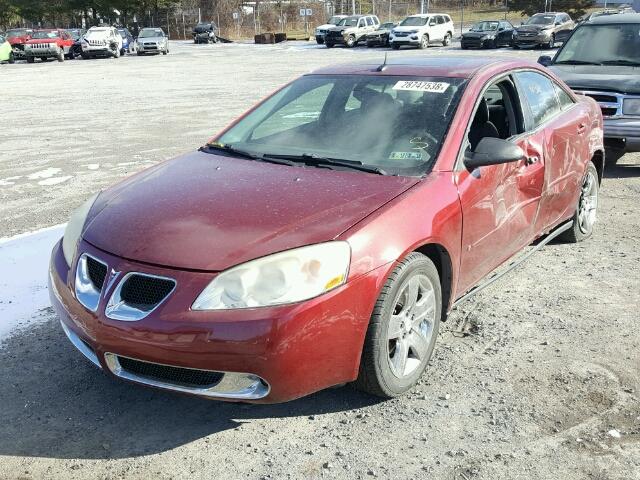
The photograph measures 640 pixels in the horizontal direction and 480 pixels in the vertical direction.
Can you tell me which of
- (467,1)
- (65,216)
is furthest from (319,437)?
(467,1)

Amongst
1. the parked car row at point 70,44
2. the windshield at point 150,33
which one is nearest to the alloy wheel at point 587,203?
the parked car row at point 70,44

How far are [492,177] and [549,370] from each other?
1.12 m

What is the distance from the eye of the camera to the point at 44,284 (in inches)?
192

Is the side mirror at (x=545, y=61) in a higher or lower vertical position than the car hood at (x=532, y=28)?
lower

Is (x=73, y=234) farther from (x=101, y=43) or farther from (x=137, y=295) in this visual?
(x=101, y=43)

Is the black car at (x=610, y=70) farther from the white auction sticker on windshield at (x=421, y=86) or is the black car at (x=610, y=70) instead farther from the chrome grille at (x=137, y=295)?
the chrome grille at (x=137, y=295)

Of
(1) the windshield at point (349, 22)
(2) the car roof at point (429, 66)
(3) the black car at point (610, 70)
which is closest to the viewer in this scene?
(2) the car roof at point (429, 66)

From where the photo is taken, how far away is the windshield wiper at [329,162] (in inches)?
145

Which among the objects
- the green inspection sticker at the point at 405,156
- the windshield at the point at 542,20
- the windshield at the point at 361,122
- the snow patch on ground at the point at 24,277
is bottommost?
the snow patch on ground at the point at 24,277

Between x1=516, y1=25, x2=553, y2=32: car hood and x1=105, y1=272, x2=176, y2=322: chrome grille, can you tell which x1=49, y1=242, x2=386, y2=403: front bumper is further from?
x1=516, y1=25, x2=553, y2=32: car hood

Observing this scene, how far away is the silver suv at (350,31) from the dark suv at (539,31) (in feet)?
33.3

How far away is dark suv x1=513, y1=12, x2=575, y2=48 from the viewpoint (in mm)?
34500

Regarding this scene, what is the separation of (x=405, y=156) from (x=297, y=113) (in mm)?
1087

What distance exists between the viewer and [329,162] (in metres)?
3.80
